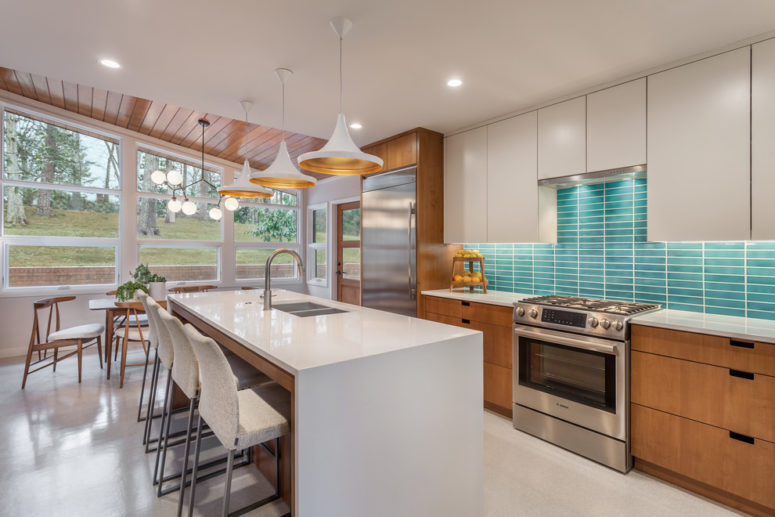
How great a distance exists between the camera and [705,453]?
2027mm

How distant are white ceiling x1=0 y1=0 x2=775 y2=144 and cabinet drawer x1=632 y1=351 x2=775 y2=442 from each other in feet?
5.93

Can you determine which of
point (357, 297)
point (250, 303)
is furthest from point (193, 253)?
point (250, 303)

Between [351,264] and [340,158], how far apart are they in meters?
3.52

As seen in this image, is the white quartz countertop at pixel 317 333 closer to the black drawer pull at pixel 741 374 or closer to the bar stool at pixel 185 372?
the bar stool at pixel 185 372

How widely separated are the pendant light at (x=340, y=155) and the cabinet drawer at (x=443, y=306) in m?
1.58

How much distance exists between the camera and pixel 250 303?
280 centimetres

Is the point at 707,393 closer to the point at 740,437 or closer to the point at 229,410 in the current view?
the point at 740,437

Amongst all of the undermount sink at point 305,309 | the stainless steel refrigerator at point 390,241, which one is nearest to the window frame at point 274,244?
the stainless steel refrigerator at point 390,241

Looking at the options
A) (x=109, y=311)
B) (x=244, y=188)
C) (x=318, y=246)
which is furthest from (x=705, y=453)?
(x=318, y=246)

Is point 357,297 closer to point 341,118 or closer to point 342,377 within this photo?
point 341,118

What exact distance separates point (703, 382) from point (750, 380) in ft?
0.63

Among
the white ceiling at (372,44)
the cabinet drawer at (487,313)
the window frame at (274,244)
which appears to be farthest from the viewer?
the window frame at (274,244)

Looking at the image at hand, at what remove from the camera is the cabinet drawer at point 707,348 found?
1.85m

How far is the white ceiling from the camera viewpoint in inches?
77.1
